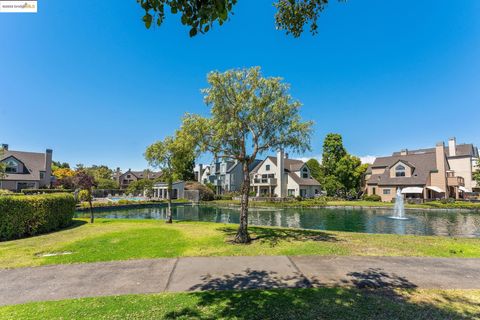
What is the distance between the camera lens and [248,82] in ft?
36.7

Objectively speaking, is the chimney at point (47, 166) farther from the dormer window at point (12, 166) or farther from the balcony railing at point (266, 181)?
the balcony railing at point (266, 181)

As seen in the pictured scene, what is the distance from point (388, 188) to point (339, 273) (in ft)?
145

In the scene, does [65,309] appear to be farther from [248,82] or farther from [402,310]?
[248,82]

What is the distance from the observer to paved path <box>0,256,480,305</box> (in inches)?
219

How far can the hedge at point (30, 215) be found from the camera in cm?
1129

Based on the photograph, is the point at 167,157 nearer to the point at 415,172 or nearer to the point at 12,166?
the point at 12,166

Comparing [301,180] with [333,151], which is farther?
[301,180]

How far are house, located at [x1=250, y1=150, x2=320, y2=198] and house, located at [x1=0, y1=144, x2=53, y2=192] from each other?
39155mm

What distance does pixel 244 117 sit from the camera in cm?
1148

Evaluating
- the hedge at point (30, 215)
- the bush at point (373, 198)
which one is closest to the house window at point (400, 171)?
the bush at point (373, 198)

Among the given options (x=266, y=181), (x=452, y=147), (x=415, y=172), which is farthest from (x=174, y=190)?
(x=452, y=147)

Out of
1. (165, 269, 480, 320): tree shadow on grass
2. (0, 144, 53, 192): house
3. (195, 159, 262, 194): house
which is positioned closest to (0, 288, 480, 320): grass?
(165, 269, 480, 320): tree shadow on grass

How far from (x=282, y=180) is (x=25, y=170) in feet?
151

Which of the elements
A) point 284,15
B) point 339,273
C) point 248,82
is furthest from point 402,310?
point 248,82
